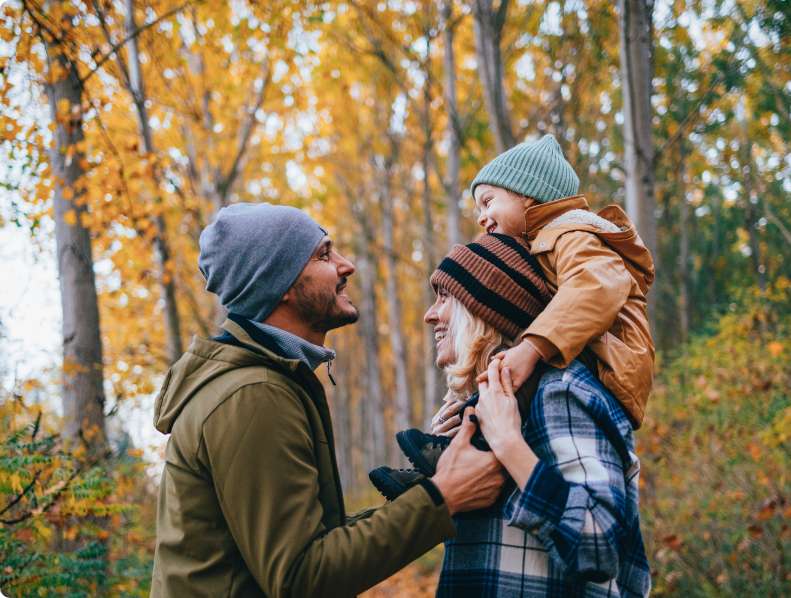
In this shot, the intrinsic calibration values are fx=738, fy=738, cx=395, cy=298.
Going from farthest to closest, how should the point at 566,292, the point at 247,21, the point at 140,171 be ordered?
the point at 247,21 → the point at 140,171 → the point at 566,292

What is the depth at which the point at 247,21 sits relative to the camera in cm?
793

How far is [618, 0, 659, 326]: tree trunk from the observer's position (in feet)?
17.0

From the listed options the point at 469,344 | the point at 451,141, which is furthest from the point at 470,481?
the point at 451,141

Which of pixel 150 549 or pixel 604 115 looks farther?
pixel 604 115

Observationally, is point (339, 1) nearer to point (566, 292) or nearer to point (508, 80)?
point (508, 80)

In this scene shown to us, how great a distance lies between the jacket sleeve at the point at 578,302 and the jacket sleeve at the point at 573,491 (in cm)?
12

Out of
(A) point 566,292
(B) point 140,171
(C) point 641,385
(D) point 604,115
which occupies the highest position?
(D) point 604,115

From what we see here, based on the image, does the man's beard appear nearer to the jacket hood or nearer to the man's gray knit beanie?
the man's gray knit beanie

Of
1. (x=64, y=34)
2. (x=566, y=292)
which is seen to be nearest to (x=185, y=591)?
(x=566, y=292)

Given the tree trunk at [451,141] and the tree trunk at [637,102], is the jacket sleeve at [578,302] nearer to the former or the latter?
the tree trunk at [637,102]

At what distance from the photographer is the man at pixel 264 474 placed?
1.92 m

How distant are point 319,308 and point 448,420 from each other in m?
0.55

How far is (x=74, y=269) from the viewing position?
5531 mm

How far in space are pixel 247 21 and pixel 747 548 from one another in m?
6.85
